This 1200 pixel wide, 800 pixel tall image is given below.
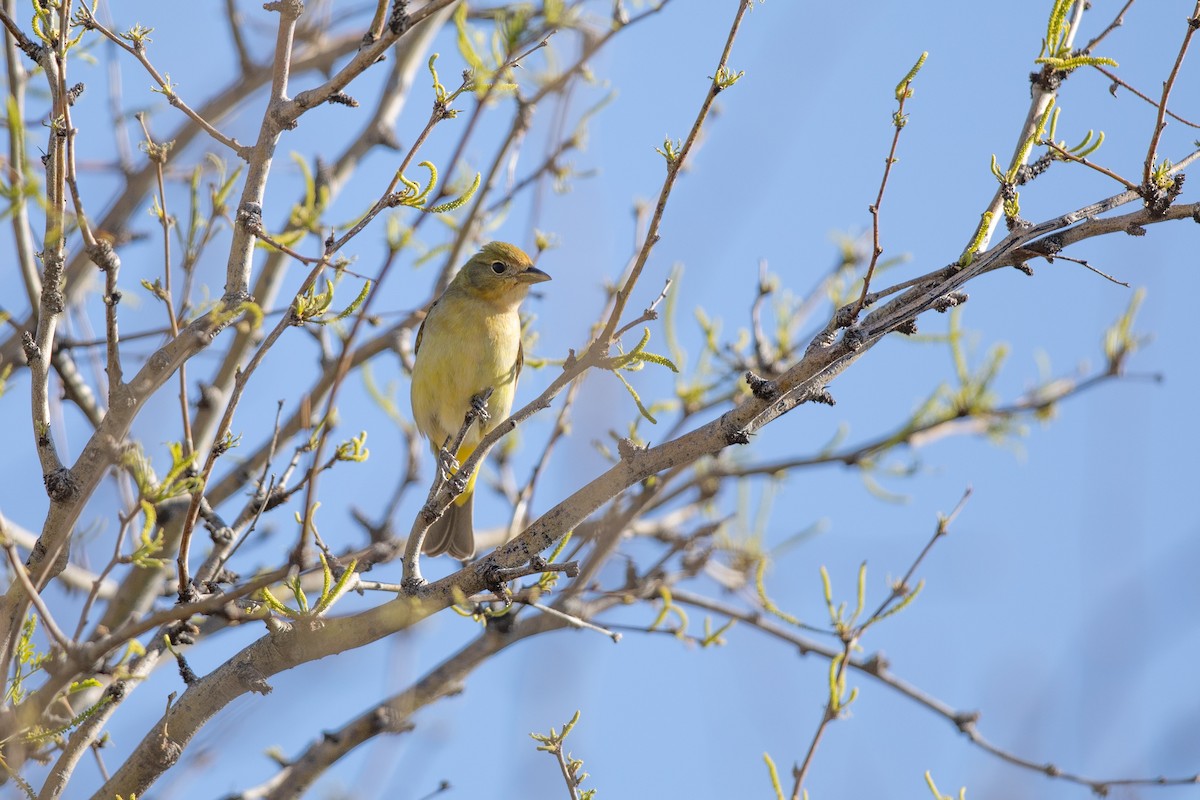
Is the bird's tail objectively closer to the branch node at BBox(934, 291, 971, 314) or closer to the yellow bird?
the yellow bird

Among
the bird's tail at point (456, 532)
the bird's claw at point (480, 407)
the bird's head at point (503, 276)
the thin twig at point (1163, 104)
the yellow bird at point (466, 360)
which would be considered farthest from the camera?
the bird's head at point (503, 276)

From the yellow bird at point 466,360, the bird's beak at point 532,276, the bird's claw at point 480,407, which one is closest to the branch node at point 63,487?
the bird's claw at point 480,407

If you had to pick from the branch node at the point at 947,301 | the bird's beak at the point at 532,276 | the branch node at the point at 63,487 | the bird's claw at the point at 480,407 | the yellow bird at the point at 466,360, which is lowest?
the branch node at the point at 63,487

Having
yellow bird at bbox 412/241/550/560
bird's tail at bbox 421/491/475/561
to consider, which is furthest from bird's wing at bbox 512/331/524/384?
bird's tail at bbox 421/491/475/561

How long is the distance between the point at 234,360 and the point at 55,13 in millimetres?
2067

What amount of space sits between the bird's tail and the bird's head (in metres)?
1.11

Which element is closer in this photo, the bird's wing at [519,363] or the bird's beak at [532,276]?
the bird's wing at [519,363]

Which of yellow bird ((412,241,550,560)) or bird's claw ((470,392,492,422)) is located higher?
yellow bird ((412,241,550,560))

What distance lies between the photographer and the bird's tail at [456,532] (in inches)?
250

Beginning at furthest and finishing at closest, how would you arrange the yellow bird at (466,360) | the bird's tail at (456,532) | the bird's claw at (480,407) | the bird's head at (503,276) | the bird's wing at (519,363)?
the bird's head at (503,276) → the bird's wing at (519,363) → the bird's tail at (456,532) → the yellow bird at (466,360) → the bird's claw at (480,407)

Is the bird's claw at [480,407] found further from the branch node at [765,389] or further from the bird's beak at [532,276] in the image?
the branch node at [765,389]

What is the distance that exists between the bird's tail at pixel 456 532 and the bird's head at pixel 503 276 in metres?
1.11

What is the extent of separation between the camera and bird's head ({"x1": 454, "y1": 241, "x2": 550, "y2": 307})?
6.62 m

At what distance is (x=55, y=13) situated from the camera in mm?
3564
